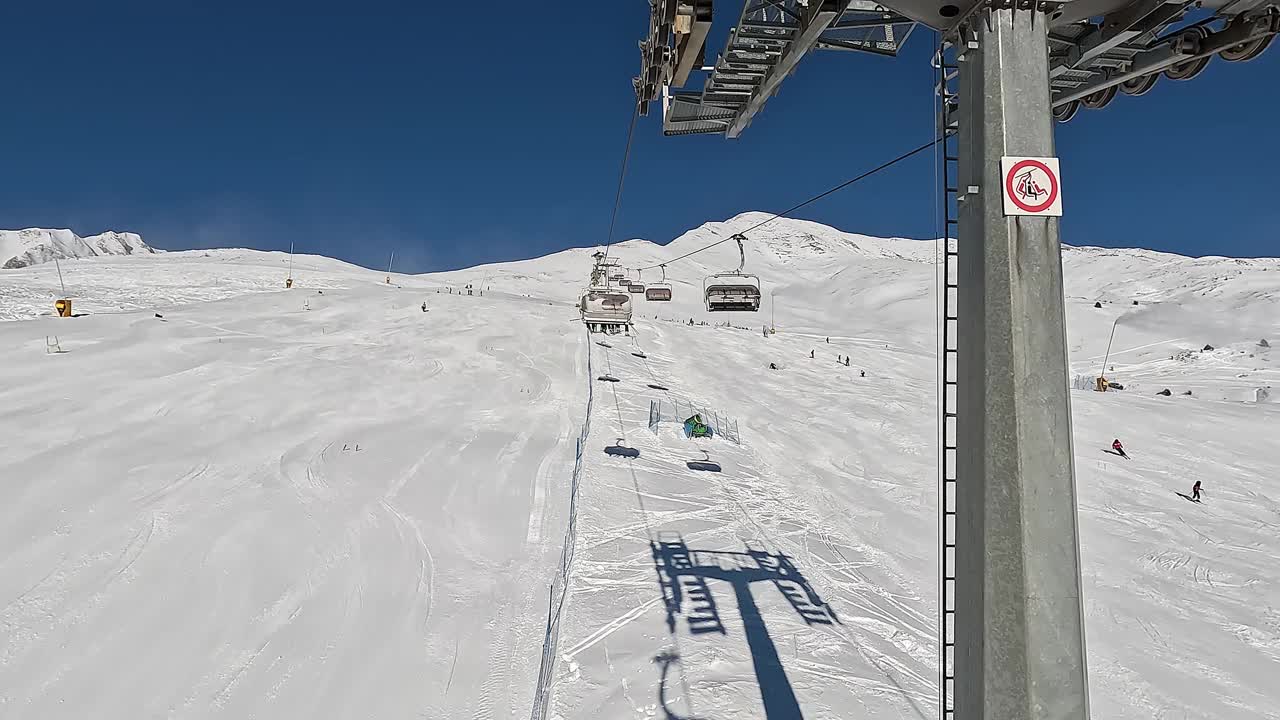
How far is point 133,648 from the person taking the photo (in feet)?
30.0

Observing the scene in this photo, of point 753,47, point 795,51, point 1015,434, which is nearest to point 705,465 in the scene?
point 753,47

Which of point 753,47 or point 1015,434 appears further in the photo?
point 753,47

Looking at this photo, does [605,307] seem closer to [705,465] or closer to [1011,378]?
[705,465]

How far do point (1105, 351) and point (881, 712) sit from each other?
221 feet

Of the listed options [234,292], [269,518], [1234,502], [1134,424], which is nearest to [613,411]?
[269,518]

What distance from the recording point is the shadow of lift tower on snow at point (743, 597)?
26.1 ft

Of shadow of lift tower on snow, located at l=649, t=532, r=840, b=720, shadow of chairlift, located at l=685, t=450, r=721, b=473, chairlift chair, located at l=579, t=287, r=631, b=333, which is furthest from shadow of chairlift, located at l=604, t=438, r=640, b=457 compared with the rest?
chairlift chair, located at l=579, t=287, r=631, b=333

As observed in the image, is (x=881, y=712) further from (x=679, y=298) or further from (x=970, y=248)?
(x=679, y=298)

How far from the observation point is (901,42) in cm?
486

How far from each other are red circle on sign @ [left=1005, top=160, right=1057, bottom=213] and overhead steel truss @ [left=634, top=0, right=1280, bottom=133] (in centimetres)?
76

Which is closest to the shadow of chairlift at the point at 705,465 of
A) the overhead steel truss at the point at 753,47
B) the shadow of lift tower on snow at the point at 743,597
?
the shadow of lift tower on snow at the point at 743,597

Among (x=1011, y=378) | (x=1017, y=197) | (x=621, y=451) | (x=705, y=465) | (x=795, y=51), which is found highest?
(x=795, y=51)

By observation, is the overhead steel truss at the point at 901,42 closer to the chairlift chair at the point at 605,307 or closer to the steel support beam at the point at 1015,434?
the steel support beam at the point at 1015,434

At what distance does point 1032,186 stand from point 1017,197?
0.10 metres
